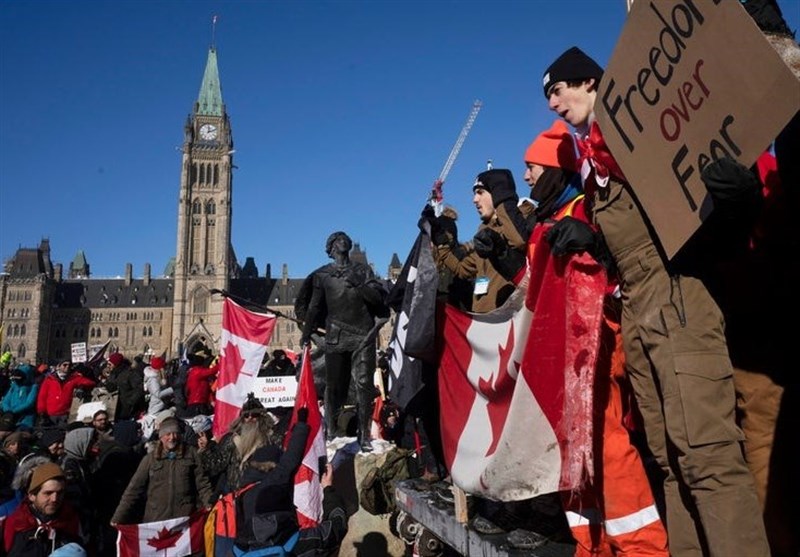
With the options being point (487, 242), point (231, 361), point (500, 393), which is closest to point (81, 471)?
point (231, 361)

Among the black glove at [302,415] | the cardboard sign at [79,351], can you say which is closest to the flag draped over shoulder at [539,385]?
the black glove at [302,415]

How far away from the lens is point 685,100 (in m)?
2.12

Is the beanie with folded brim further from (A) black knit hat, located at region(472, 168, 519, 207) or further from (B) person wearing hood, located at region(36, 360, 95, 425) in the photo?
(B) person wearing hood, located at region(36, 360, 95, 425)

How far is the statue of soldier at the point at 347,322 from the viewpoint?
7.24m

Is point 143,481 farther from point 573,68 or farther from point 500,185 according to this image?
point 573,68

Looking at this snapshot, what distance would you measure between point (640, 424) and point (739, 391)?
0.51 meters

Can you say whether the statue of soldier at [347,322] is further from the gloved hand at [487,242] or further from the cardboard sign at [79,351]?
the cardboard sign at [79,351]

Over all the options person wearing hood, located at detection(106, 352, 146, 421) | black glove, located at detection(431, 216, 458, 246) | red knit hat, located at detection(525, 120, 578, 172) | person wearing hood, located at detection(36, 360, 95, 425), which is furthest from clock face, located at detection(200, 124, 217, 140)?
red knit hat, located at detection(525, 120, 578, 172)

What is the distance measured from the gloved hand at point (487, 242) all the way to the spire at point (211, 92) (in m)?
113

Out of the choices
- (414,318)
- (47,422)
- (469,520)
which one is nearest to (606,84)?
(414,318)

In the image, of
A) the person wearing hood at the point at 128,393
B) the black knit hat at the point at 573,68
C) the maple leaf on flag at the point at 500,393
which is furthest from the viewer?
the person wearing hood at the point at 128,393

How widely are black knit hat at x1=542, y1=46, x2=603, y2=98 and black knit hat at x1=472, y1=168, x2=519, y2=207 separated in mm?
999

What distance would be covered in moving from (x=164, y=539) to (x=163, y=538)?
0.05 ft

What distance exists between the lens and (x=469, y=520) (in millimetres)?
3729
